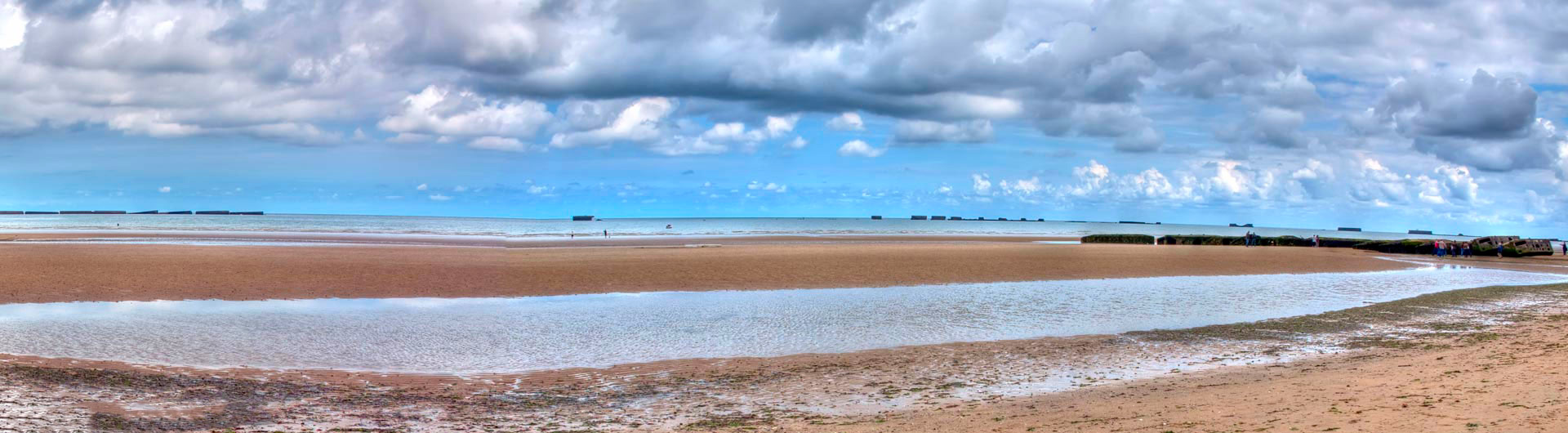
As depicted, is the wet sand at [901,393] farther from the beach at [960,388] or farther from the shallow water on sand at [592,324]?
the shallow water on sand at [592,324]

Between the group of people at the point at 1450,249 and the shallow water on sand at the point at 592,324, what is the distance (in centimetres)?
4028

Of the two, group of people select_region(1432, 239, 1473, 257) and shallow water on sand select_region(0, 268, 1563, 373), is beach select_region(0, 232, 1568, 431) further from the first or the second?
group of people select_region(1432, 239, 1473, 257)

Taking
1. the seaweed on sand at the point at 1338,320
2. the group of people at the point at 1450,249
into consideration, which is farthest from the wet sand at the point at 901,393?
the group of people at the point at 1450,249

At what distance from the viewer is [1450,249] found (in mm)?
61969

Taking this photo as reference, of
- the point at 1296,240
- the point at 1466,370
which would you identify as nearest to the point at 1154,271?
the point at 1466,370

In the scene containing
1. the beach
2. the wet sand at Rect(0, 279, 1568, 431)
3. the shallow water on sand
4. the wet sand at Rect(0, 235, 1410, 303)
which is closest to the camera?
the wet sand at Rect(0, 279, 1568, 431)

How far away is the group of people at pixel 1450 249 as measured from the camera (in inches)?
2359

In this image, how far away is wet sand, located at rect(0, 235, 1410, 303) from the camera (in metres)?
25.1

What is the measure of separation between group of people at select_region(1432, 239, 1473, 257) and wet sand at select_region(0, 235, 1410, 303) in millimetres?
12804

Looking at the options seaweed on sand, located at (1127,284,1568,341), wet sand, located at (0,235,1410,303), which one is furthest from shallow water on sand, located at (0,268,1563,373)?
wet sand, located at (0,235,1410,303)

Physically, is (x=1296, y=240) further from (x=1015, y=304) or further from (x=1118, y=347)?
(x=1118, y=347)

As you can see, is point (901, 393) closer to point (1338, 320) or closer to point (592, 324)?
point (592, 324)

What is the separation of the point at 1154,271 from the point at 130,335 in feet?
117

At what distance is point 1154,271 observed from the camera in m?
38.1
